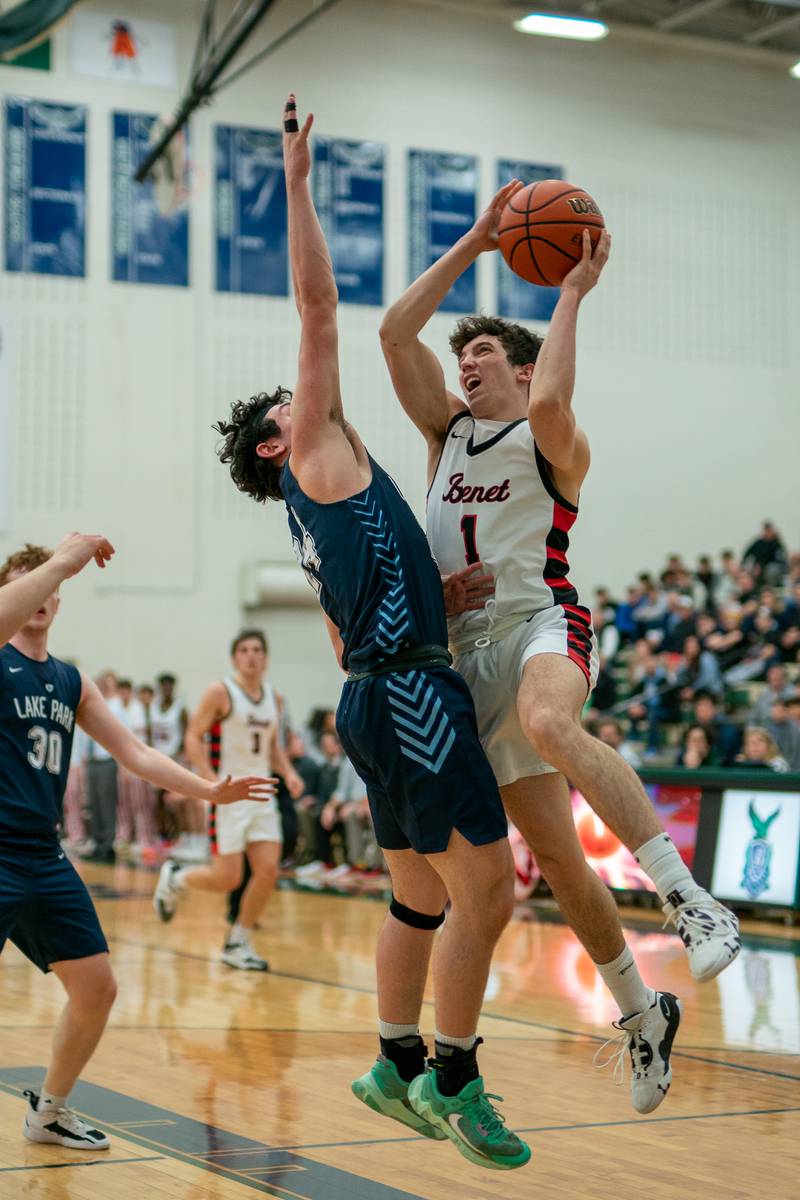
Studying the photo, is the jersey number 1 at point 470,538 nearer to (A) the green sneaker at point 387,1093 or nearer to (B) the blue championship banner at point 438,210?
(A) the green sneaker at point 387,1093

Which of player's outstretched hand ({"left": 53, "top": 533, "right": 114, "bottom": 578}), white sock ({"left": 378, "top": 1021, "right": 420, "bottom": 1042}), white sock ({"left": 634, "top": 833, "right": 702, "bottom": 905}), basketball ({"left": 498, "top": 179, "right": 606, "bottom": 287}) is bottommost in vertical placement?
white sock ({"left": 378, "top": 1021, "right": 420, "bottom": 1042})

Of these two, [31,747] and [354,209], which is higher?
[354,209]

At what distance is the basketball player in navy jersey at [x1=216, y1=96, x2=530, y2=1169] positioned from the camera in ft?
13.4

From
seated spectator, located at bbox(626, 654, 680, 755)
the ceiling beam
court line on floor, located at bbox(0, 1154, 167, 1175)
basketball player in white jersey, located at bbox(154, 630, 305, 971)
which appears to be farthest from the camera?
the ceiling beam

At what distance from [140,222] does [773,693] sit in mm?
11115

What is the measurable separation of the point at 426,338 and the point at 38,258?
221 inches

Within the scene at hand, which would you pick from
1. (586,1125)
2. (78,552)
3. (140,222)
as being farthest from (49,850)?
(140,222)

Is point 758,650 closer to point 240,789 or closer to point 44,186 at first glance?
point 44,186

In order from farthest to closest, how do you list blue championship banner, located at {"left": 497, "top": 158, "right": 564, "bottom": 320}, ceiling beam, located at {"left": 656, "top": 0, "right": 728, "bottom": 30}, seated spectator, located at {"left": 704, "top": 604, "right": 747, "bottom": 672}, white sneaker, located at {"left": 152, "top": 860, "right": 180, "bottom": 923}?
ceiling beam, located at {"left": 656, "top": 0, "right": 728, "bottom": 30}
blue championship banner, located at {"left": 497, "top": 158, "right": 564, "bottom": 320}
seated spectator, located at {"left": 704, "top": 604, "right": 747, "bottom": 672}
white sneaker, located at {"left": 152, "top": 860, "right": 180, "bottom": 923}

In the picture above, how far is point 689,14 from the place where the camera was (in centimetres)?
2370

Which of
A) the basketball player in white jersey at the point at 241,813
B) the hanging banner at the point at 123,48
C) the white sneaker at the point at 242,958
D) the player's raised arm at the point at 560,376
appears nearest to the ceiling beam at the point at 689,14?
the hanging banner at the point at 123,48

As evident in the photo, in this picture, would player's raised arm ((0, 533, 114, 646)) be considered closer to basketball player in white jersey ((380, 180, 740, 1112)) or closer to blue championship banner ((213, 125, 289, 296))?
basketball player in white jersey ((380, 180, 740, 1112))

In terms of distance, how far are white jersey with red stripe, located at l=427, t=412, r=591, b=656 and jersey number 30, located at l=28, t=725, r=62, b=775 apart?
1.39m

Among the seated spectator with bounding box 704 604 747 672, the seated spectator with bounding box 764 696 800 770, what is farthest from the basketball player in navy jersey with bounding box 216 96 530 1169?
the seated spectator with bounding box 704 604 747 672
